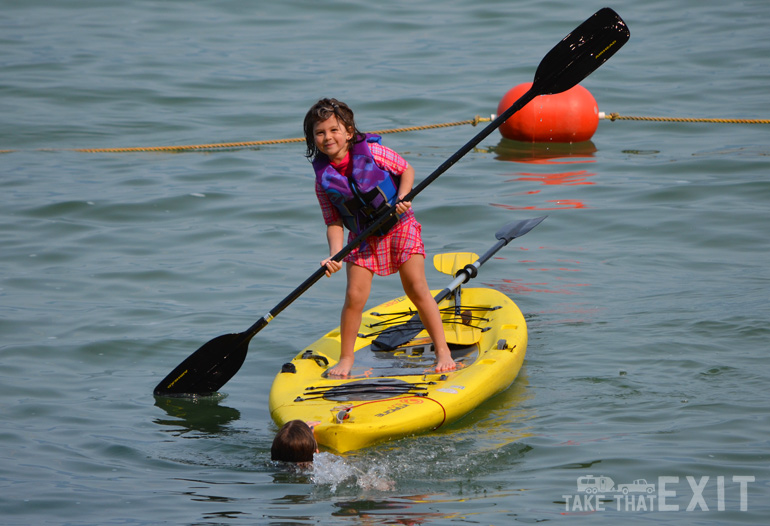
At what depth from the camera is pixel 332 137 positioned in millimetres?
4660

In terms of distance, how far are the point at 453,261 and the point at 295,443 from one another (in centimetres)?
243

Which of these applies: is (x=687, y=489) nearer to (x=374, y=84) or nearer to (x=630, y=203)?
(x=630, y=203)

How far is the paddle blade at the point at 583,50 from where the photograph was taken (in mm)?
5223

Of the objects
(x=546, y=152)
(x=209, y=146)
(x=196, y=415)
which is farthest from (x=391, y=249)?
(x=209, y=146)

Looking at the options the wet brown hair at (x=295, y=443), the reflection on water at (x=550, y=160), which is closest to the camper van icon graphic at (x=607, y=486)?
the wet brown hair at (x=295, y=443)

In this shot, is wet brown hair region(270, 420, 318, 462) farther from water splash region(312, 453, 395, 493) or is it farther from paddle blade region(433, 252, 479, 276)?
paddle blade region(433, 252, 479, 276)

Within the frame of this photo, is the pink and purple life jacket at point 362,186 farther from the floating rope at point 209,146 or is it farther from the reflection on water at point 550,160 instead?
the floating rope at point 209,146

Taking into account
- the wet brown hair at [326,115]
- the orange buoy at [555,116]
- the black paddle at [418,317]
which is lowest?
the black paddle at [418,317]

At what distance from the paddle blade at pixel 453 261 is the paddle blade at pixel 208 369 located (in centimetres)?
148

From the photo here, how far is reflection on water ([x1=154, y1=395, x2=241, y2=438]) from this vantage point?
4734 millimetres

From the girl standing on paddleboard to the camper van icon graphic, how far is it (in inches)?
47.8

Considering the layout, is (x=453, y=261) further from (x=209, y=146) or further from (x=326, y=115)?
(x=209, y=146)

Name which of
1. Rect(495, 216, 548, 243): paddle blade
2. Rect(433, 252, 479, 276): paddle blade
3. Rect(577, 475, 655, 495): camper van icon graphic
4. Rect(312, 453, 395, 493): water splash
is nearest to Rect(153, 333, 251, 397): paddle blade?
Rect(312, 453, 395, 493): water splash

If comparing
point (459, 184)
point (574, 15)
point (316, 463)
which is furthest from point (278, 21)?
point (316, 463)
